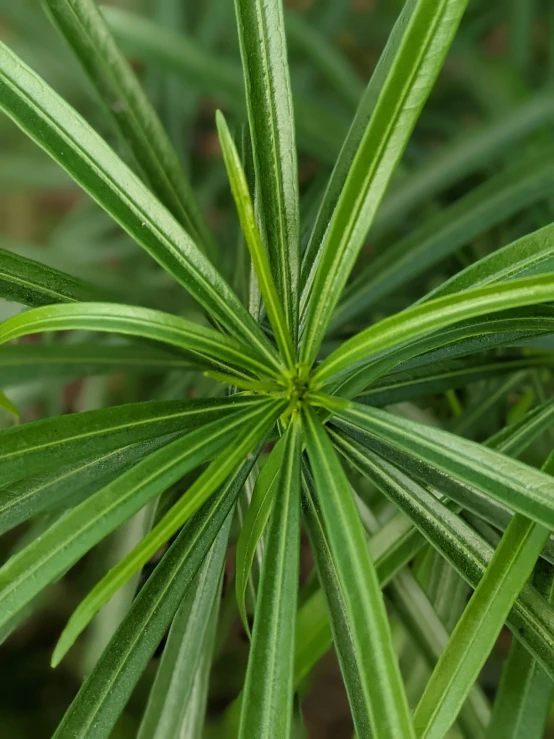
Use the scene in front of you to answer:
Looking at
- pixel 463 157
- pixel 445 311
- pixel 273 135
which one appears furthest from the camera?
pixel 463 157

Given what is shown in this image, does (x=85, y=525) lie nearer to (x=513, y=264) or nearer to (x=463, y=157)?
(x=513, y=264)

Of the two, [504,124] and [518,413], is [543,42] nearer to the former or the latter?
[504,124]

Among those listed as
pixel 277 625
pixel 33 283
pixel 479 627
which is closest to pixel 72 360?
pixel 33 283

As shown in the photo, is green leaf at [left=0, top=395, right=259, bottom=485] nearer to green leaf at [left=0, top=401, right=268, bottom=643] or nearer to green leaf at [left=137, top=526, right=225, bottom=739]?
green leaf at [left=0, top=401, right=268, bottom=643]

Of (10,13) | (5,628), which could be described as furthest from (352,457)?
(10,13)

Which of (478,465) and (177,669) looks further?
(177,669)

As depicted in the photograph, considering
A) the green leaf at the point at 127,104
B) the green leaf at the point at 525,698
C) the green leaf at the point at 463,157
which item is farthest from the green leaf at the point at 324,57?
the green leaf at the point at 525,698

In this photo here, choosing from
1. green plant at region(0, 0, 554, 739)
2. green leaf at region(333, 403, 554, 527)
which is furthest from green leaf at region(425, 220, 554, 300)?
green leaf at region(333, 403, 554, 527)
